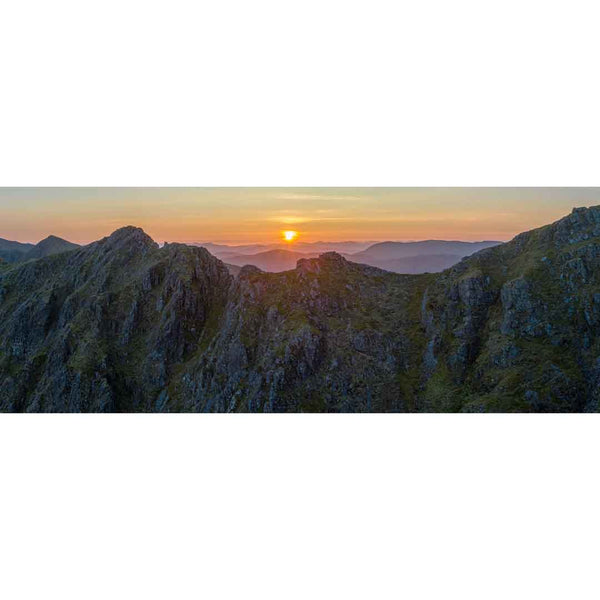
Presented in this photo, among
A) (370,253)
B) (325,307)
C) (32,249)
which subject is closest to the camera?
(325,307)

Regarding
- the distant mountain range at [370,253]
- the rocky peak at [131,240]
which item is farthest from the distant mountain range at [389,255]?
the rocky peak at [131,240]

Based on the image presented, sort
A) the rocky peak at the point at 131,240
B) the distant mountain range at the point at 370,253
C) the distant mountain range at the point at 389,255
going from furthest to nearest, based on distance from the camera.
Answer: the rocky peak at the point at 131,240
the distant mountain range at the point at 389,255
the distant mountain range at the point at 370,253

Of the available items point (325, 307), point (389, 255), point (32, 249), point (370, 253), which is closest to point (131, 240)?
point (32, 249)

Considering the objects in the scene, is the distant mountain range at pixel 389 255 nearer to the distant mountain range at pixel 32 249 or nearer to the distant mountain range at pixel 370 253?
the distant mountain range at pixel 370 253

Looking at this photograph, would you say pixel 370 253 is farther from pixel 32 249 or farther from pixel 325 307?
pixel 32 249

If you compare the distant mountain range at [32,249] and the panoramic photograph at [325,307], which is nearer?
the panoramic photograph at [325,307]

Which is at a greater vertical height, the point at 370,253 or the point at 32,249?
the point at 370,253

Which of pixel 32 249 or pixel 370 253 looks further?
pixel 32 249

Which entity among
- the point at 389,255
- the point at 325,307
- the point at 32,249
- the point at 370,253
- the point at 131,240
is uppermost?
the point at 131,240

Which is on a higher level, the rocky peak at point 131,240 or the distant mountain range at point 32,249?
the rocky peak at point 131,240
